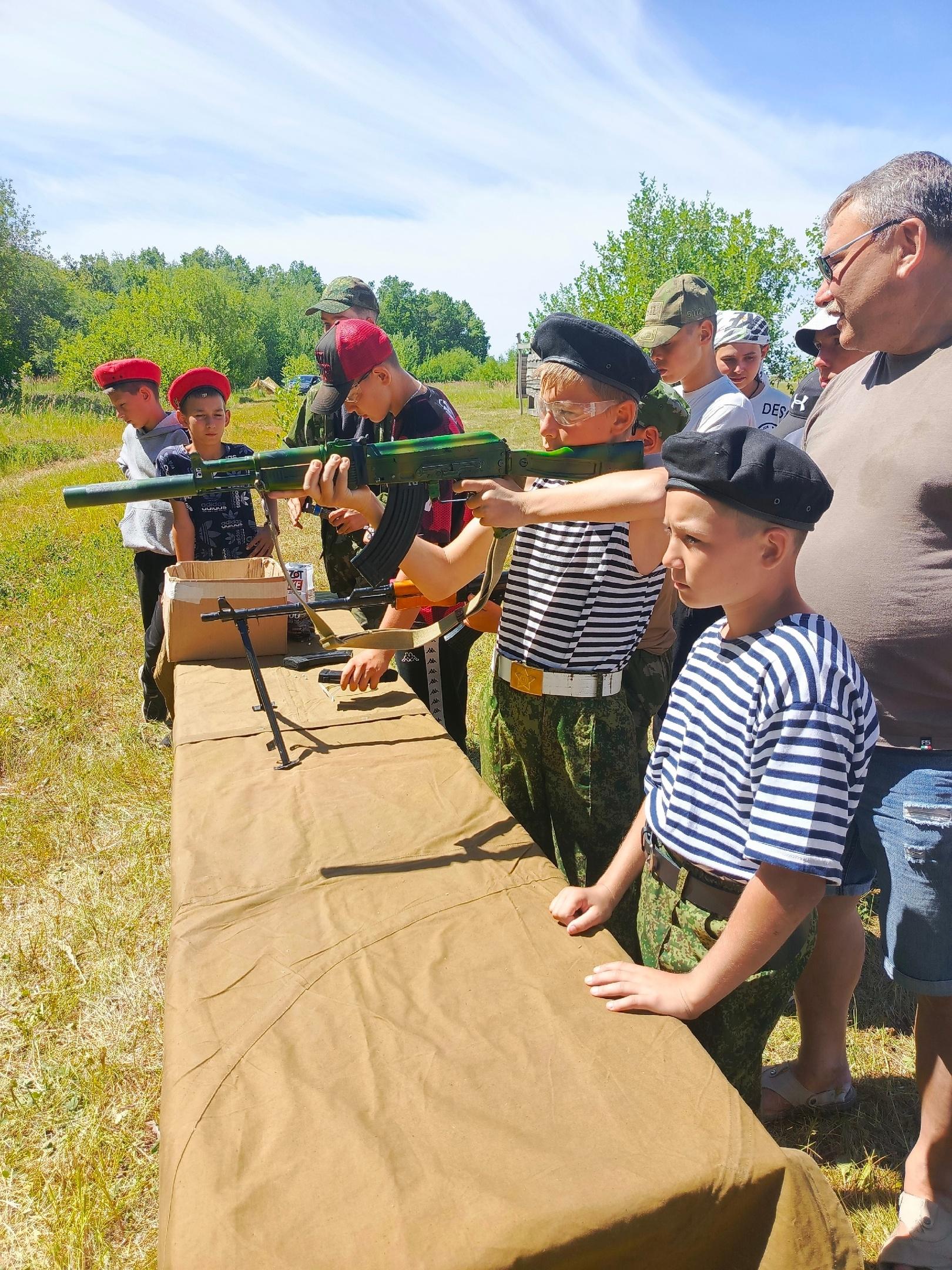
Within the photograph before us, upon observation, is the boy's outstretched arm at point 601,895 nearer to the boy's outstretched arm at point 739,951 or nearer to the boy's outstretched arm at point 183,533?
the boy's outstretched arm at point 739,951

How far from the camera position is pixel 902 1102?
264cm

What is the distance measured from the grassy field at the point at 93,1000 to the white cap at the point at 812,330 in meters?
2.68

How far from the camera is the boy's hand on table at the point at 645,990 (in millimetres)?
1411

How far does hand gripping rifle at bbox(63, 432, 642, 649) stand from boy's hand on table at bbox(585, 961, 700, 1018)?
4.45ft

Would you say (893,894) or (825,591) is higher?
(825,591)

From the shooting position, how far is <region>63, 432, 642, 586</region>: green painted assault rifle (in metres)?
2.37

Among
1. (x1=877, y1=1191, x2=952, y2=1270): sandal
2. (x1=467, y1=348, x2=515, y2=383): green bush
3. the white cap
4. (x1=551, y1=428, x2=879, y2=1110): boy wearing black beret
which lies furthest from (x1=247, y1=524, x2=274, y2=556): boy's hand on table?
(x1=467, y1=348, x2=515, y2=383): green bush

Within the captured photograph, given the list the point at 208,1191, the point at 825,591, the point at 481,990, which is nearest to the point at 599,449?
the point at 825,591

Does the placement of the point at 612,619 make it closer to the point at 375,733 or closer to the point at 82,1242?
the point at 375,733

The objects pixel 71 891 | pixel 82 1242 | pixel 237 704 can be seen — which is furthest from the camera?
pixel 71 891

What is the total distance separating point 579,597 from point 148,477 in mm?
3568

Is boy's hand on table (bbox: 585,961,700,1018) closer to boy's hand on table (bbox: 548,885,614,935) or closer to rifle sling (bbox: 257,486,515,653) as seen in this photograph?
boy's hand on table (bbox: 548,885,614,935)

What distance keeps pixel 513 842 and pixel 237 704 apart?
53.6 inches

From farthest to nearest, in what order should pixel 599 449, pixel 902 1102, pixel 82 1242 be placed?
pixel 902 1102, pixel 599 449, pixel 82 1242
